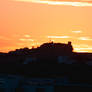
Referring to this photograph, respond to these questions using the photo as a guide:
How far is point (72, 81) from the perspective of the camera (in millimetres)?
38344

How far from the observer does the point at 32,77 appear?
40500mm

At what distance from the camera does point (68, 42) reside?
85250mm

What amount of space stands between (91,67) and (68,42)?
141 feet

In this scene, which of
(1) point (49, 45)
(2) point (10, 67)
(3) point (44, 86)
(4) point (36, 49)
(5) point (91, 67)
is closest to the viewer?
(3) point (44, 86)

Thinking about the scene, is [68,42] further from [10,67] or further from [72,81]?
[72,81]

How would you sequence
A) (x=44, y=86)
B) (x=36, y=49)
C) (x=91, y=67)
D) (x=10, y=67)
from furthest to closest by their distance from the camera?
(x=36, y=49)
(x=10, y=67)
(x=91, y=67)
(x=44, y=86)

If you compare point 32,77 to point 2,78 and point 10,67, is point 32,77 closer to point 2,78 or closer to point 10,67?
point 2,78

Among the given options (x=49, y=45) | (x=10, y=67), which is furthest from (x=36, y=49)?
(x=10, y=67)

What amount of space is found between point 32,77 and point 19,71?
3218mm

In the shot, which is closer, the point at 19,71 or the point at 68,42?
the point at 19,71

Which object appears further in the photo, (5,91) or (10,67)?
(10,67)

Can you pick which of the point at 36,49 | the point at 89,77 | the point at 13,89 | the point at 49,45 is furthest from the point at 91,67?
the point at 49,45

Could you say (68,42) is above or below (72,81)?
above

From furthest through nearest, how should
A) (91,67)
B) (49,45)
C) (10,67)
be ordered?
(49,45)
(10,67)
(91,67)
